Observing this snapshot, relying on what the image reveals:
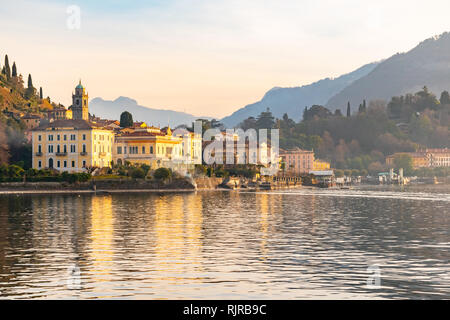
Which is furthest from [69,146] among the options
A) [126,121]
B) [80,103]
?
[80,103]

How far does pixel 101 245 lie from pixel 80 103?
145445 mm

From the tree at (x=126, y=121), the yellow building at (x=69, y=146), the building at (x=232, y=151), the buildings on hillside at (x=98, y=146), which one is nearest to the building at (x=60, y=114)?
the tree at (x=126, y=121)

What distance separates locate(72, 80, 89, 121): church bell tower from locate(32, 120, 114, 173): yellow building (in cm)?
4309

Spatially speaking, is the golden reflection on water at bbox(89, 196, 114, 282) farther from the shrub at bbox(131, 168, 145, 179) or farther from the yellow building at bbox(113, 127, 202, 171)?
the yellow building at bbox(113, 127, 202, 171)

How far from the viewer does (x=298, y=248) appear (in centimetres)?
3788

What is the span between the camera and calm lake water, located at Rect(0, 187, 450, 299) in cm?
2542

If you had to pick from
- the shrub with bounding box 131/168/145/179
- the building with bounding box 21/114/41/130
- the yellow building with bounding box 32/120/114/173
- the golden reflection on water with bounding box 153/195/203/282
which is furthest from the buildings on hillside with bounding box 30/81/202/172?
the golden reflection on water with bounding box 153/195/203/282

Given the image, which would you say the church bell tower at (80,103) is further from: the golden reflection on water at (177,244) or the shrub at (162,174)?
the golden reflection on water at (177,244)

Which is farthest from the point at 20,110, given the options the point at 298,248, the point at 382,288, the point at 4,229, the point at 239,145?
the point at 382,288

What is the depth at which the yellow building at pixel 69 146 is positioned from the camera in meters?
131

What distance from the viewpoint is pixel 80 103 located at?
18000cm

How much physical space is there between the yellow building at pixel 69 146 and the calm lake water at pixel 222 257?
72.1m

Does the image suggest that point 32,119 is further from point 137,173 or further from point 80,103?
point 137,173
